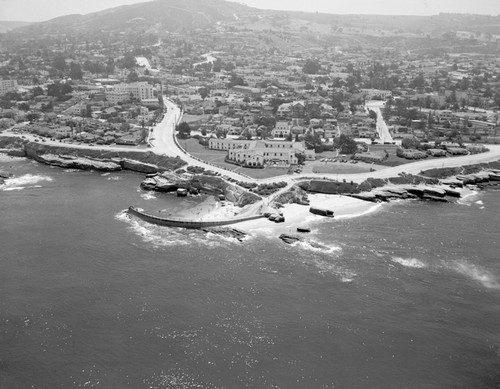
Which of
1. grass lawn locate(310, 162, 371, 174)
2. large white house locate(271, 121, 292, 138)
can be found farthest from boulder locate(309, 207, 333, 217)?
large white house locate(271, 121, 292, 138)

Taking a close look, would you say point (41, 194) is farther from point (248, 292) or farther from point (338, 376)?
point (338, 376)

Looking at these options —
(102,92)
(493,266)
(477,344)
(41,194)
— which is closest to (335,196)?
(493,266)

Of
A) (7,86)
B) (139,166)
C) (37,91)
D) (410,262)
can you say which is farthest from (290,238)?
(7,86)

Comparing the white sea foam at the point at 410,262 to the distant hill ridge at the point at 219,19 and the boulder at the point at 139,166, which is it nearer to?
the boulder at the point at 139,166

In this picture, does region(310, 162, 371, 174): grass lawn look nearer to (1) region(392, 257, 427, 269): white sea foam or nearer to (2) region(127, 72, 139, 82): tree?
(1) region(392, 257, 427, 269): white sea foam

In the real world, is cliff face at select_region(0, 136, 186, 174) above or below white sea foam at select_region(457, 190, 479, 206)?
below

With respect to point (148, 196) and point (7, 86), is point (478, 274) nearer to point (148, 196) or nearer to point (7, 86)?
point (148, 196)
